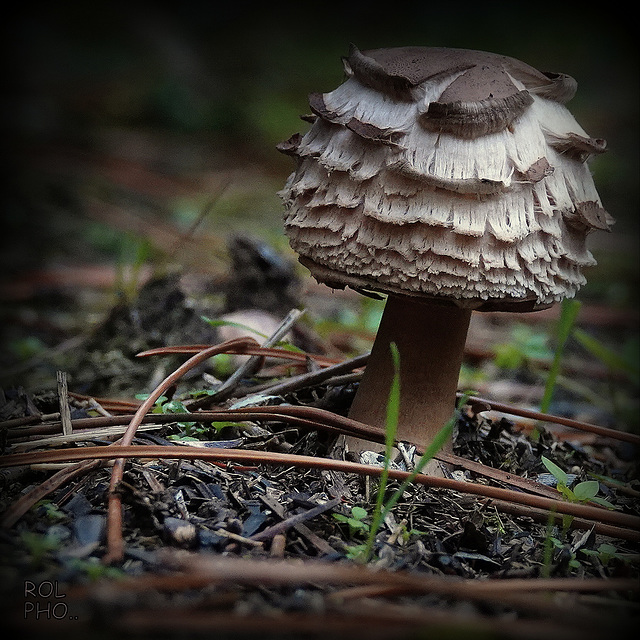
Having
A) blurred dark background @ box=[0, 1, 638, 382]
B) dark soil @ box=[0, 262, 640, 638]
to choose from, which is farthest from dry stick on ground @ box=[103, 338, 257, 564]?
blurred dark background @ box=[0, 1, 638, 382]

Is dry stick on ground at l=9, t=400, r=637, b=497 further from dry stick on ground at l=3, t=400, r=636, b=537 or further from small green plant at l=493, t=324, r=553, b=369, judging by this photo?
small green plant at l=493, t=324, r=553, b=369

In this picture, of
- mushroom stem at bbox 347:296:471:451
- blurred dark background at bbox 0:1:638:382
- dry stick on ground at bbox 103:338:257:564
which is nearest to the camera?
dry stick on ground at bbox 103:338:257:564

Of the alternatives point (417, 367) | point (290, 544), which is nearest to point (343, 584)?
point (290, 544)

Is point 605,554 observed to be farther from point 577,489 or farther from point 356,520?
point 356,520

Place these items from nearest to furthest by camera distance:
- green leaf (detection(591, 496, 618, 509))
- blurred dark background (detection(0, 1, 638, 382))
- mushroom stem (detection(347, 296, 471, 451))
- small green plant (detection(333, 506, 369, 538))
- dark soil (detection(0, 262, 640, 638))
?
dark soil (detection(0, 262, 640, 638))
small green plant (detection(333, 506, 369, 538))
green leaf (detection(591, 496, 618, 509))
mushroom stem (detection(347, 296, 471, 451))
blurred dark background (detection(0, 1, 638, 382))

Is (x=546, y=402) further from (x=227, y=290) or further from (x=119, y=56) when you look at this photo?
(x=119, y=56)

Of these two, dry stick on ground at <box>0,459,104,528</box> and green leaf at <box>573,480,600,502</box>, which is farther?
green leaf at <box>573,480,600,502</box>

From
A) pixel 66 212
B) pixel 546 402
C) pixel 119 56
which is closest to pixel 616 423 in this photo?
pixel 546 402
